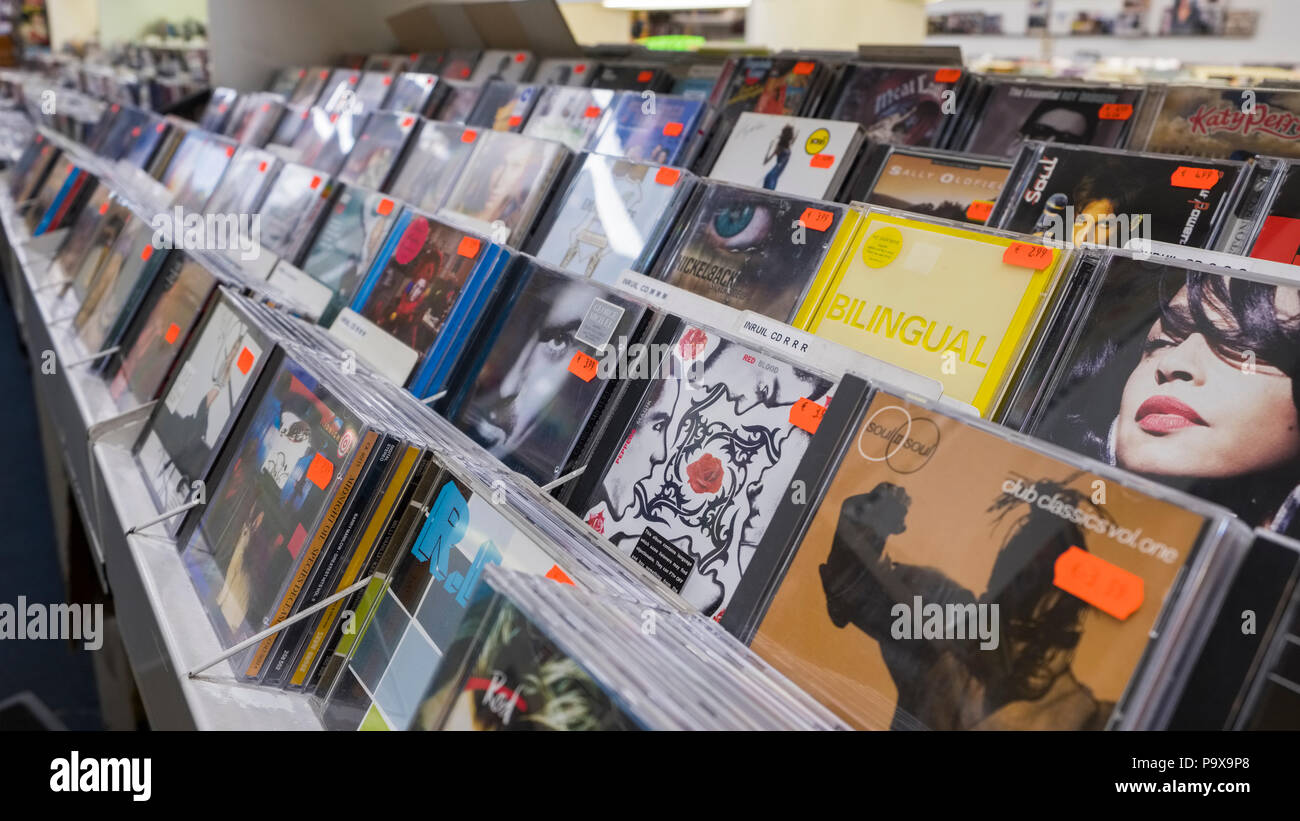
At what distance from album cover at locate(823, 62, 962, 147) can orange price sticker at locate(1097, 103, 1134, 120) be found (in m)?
0.42

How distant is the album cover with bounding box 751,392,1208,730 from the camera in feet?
2.36

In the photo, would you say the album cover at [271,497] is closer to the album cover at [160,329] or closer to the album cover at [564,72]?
the album cover at [160,329]

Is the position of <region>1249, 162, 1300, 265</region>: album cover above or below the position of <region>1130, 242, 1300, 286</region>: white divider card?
above

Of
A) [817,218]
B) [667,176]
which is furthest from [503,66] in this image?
[817,218]

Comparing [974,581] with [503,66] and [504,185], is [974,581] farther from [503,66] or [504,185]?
[503,66]

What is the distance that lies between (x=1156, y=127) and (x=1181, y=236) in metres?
0.86

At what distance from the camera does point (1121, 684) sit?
2.30 feet

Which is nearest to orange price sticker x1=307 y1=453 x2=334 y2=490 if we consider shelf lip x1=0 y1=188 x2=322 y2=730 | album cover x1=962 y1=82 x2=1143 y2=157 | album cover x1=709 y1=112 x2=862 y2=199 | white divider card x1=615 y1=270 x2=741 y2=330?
shelf lip x1=0 y1=188 x2=322 y2=730

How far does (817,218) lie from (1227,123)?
121 cm

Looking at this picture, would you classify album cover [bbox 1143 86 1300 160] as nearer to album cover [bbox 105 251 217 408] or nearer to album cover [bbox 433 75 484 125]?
album cover [bbox 105 251 217 408]

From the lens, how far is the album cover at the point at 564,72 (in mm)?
3927

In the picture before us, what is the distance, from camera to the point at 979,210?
6.25 ft

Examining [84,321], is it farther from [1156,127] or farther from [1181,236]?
[1156,127]

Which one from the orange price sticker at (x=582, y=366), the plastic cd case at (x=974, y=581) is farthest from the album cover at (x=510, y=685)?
the orange price sticker at (x=582, y=366)
